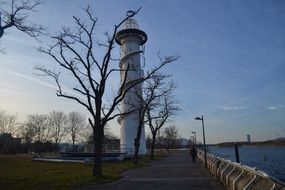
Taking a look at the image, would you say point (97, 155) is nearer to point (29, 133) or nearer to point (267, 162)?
point (267, 162)

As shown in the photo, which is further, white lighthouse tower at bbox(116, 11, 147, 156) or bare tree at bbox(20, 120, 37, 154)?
bare tree at bbox(20, 120, 37, 154)

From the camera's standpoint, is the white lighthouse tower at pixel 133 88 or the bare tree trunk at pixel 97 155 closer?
the bare tree trunk at pixel 97 155

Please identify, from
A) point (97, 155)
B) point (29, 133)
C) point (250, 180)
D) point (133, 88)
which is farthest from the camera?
point (29, 133)

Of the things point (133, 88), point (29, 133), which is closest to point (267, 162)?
point (133, 88)

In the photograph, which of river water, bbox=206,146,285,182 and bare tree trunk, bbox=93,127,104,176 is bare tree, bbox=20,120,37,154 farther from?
bare tree trunk, bbox=93,127,104,176

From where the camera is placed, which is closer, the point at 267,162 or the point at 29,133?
the point at 267,162

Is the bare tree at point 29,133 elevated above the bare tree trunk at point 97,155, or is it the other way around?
the bare tree at point 29,133

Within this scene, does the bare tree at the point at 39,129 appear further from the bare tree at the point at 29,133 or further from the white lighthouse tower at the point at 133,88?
the white lighthouse tower at the point at 133,88

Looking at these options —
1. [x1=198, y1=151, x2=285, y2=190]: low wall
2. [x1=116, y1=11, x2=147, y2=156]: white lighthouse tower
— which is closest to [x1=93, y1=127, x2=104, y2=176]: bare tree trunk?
[x1=198, y1=151, x2=285, y2=190]: low wall

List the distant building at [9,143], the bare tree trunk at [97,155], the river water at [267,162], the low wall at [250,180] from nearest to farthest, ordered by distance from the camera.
→ the low wall at [250,180] < the bare tree trunk at [97,155] < the river water at [267,162] < the distant building at [9,143]

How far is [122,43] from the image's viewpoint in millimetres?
48594

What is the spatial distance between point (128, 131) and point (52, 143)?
59.8 m

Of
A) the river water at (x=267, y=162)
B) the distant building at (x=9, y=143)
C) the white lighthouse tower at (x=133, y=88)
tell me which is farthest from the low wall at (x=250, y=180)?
the distant building at (x=9, y=143)

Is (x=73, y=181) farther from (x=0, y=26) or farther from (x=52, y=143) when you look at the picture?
(x=52, y=143)
